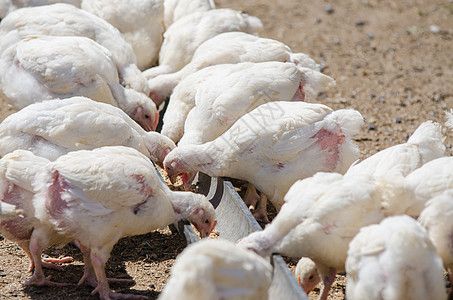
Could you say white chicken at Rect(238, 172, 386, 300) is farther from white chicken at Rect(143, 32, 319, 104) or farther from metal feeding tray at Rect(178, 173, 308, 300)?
white chicken at Rect(143, 32, 319, 104)

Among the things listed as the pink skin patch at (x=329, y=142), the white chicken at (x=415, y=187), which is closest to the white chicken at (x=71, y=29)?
the pink skin patch at (x=329, y=142)

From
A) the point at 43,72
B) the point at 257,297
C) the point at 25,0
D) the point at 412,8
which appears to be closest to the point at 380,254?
the point at 257,297

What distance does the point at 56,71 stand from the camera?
5.36m

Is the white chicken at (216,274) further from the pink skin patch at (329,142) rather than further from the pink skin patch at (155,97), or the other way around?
the pink skin patch at (155,97)

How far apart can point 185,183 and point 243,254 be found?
224 cm

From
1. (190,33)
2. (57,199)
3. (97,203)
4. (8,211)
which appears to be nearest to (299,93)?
(190,33)

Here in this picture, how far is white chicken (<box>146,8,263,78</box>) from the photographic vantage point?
6578mm

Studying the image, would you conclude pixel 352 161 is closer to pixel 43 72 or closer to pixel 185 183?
pixel 185 183

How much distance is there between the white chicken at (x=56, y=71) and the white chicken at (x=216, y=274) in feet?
9.10

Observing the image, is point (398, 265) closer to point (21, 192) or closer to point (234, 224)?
point (234, 224)

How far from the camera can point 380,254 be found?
331cm

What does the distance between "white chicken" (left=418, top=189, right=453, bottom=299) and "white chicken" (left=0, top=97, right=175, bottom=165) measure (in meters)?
2.25

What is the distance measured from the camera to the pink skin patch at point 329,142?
187 inches

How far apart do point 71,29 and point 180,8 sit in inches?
60.5
